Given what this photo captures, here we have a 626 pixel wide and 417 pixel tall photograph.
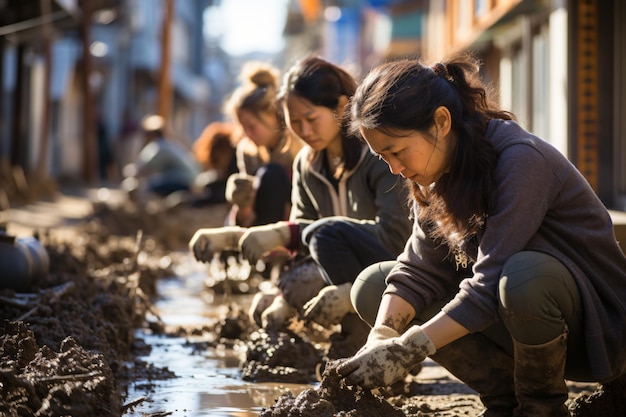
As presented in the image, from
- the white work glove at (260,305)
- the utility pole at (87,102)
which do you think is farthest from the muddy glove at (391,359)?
the utility pole at (87,102)

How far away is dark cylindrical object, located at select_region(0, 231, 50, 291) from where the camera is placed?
4.25 metres

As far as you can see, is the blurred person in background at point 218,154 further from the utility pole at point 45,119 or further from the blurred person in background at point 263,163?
the utility pole at point 45,119

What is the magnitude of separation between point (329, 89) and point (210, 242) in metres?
0.73

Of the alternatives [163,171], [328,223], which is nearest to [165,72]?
[163,171]

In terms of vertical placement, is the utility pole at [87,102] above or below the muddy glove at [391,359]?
above

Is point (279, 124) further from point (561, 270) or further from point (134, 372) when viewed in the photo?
point (561, 270)

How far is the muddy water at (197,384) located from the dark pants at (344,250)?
0.42m

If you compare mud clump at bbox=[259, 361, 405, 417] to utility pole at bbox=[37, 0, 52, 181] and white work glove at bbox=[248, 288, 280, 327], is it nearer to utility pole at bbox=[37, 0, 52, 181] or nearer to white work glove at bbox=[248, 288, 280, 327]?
white work glove at bbox=[248, 288, 280, 327]

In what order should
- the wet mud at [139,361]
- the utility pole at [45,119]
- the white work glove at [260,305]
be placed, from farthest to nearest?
the utility pole at [45,119], the white work glove at [260,305], the wet mud at [139,361]

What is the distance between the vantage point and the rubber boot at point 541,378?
269 centimetres

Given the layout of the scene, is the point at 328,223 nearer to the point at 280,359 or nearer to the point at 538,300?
the point at 280,359

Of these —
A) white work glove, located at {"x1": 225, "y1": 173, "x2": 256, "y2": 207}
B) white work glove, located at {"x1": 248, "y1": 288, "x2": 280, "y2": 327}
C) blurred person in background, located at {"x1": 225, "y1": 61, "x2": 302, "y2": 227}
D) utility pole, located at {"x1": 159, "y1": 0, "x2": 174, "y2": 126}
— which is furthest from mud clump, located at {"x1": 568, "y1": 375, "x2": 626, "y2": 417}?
utility pole, located at {"x1": 159, "y1": 0, "x2": 174, "y2": 126}

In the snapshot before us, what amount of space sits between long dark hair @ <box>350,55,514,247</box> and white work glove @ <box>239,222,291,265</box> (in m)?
1.10

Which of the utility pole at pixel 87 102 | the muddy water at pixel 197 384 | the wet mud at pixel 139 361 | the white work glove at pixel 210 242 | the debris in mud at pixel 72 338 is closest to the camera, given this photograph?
the debris in mud at pixel 72 338
